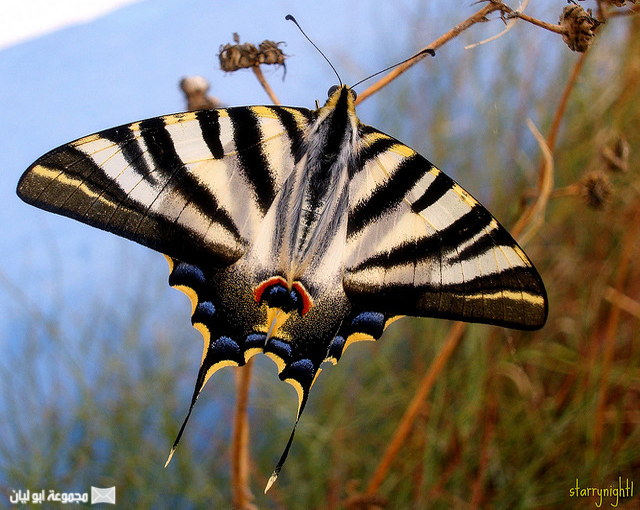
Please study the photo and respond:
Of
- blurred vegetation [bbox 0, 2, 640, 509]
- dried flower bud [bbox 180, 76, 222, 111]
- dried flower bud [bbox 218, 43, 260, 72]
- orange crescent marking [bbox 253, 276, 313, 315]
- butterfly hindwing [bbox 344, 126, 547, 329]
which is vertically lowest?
blurred vegetation [bbox 0, 2, 640, 509]

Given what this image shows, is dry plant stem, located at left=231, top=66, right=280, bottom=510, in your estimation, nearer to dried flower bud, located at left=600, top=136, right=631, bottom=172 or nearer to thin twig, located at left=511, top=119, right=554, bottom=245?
thin twig, located at left=511, top=119, right=554, bottom=245

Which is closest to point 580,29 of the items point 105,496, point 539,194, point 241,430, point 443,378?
point 539,194

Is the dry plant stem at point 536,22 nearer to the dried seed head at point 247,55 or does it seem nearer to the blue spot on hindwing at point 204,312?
the dried seed head at point 247,55

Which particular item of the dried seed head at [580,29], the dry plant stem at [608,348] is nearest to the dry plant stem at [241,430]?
the dried seed head at [580,29]

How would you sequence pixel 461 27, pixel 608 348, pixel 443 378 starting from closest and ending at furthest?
pixel 461 27 < pixel 608 348 < pixel 443 378

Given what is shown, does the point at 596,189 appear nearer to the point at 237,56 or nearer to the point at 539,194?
the point at 539,194

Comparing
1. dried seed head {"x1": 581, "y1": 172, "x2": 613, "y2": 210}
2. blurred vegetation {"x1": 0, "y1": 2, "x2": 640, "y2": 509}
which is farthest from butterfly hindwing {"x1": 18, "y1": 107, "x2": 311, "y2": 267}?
blurred vegetation {"x1": 0, "y1": 2, "x2": 640, "y2": 509}

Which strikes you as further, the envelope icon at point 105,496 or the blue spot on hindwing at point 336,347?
the envelope icon at point 105,496
